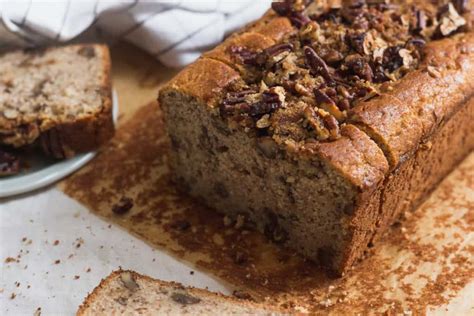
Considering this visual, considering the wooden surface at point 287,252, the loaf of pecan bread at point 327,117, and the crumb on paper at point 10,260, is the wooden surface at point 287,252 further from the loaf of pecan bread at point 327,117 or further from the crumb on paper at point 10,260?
the crumb on paper at point 10,260

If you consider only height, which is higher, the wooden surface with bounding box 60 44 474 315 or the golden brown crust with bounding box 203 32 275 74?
the golden brown crust with bounding box 203 32 275 74

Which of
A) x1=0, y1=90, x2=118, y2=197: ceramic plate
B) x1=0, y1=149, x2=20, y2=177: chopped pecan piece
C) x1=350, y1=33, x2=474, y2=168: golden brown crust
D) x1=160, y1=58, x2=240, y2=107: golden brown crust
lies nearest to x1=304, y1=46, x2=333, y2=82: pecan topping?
x1=350, y1=33, x2=474, y2=168: golden brown crust

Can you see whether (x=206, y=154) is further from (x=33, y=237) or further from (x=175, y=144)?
(x=33, y=237)

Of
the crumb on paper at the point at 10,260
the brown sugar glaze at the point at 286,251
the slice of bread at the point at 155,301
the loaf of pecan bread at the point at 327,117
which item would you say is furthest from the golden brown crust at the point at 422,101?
the crumb on paper at the point at 10,260

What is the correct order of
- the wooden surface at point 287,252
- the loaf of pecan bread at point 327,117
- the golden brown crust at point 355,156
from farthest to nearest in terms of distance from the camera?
the wooden surface at point 287,252
the loaf of pecan bread at point 327,117
the golden brown crust at point 355,156

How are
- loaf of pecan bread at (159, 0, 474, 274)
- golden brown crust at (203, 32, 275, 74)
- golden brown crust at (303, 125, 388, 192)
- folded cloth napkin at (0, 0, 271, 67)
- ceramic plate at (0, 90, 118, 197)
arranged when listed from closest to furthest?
1. golden brown crust at (303, 125, 388, 192)
2. loaf of pecan bread at (159, 0, 474, 274)
3. golden brown crust at (203, 32, 275, 74)
4. ceramic plate at (0, 90, 118, 197)
5. folded cloth napkin at (0, 0, 271, 67)

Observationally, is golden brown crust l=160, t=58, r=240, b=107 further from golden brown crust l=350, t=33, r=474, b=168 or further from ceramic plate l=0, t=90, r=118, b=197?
ceramic plate l=0, t=90, r=118, b=197

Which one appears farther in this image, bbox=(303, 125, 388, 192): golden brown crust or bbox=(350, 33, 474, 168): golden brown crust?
bbox=(350, 33, 474, 168): golden brown crust
